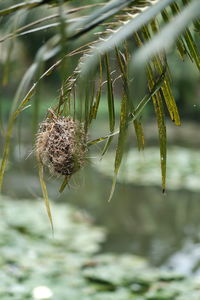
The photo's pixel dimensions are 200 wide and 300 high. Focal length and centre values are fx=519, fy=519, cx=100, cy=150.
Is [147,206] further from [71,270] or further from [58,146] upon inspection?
[58,146]

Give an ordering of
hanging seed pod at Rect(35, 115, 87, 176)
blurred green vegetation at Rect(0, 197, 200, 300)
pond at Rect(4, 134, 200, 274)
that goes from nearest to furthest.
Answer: hanging seed pod at Rect(35, 115, 87, 176) → blurred green vegetation at Rect(0, 197, 200, 300) → pond at Rect(4, 134, 200, 274)

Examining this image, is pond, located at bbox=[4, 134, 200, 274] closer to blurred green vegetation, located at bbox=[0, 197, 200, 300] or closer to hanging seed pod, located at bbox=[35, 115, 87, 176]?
blurred green vegetation, located at bbox=[0, 197, 200, 300]

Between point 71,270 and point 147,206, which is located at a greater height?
point 147,206

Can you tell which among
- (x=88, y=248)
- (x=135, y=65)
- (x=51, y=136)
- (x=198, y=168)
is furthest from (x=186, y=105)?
(x=135, y=65)

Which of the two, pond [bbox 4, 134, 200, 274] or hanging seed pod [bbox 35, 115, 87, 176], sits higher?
pond [bbox 4, 134, 200, 274]

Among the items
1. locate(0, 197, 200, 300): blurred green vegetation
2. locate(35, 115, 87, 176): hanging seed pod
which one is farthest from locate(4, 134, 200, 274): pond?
locate(35, 115, 87, 176): hanging seed pod

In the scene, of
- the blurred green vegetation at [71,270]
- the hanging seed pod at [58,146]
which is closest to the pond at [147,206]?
the blurred green vegetation at [71,270]

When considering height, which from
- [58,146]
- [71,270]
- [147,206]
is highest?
[147,206]

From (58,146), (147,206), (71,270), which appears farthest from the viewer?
(147,206)

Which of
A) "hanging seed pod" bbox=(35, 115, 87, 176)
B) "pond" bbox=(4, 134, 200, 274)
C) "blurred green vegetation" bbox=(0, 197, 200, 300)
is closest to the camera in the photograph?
"hanging seed pod" bbox=(35, 115, 87, 176)

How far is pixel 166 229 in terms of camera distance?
332cm

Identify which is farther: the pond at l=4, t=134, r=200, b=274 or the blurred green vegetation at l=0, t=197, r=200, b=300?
the pond at l=4, t=134, r=200, b=274

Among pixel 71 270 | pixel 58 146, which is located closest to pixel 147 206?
pixel 71 270

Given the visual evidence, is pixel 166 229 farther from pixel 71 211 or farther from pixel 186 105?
pixel 186 105
